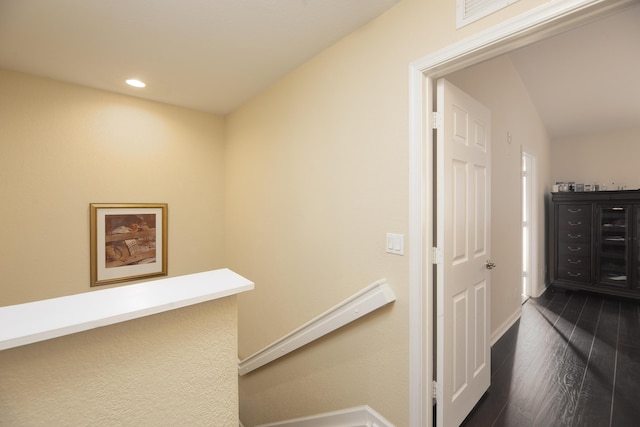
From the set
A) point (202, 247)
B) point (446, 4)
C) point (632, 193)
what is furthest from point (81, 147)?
point (632, 193)

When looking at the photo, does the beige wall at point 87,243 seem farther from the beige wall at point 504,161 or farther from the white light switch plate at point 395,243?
the beige wall at point 504,161

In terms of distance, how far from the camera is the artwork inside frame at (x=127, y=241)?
2596mm

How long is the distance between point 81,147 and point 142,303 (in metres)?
2.55

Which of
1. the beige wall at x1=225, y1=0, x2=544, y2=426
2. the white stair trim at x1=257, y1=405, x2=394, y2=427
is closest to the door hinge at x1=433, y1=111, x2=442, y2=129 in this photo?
the beige wall at x1=225, y1=0, x2=544, y2=426

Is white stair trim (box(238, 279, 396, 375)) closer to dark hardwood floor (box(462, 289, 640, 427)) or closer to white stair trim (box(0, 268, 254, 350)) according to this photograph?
white stair trim (box(0, 268, 254, 350))

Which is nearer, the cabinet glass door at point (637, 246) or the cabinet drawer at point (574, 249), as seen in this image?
the cabinet glass door at point (637, 246)

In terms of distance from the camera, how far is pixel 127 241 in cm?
277

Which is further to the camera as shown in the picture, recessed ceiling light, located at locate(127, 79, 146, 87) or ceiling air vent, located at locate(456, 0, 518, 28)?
recessed ceiling light, located at locate(127, 79, 146, 87)

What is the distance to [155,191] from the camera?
2.91 meters

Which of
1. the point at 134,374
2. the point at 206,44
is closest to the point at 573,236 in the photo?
the point at 206,44

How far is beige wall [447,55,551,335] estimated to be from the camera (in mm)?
2582

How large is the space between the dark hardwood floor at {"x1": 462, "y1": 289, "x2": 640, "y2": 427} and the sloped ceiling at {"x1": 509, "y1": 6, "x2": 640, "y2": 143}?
270 centimetres

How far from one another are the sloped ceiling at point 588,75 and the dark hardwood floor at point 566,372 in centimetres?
270

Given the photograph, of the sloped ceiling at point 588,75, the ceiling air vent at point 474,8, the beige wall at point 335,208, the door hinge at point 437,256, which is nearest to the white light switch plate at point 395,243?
the beige wall at point 335,208
